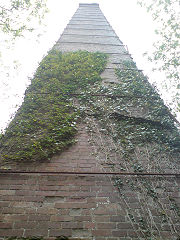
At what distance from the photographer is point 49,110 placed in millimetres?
4266

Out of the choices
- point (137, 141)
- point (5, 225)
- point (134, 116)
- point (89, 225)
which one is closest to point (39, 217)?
point (5, 225)

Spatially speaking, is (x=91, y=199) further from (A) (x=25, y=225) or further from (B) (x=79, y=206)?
(A) (x=25, y=225)

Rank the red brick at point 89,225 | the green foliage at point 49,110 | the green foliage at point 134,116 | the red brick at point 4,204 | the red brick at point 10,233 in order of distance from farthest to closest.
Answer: the green foliage at point 134,116, the green foliage at point 49,110, the red brick at point 4,204, the red brick at point 89,225, the red brick at point 10,233

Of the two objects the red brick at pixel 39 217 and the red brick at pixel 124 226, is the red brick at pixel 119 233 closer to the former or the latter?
the red brick at pixel 124 226

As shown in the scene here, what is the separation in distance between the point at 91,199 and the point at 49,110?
213 centimetres

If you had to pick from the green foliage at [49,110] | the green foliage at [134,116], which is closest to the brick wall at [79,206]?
the green foliage at [49,110]

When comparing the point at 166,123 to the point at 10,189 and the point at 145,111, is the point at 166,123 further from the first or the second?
the point at 10,189

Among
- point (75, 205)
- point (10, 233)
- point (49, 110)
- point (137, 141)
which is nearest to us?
point (10, 233)

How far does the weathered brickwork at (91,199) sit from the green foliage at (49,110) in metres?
0.25

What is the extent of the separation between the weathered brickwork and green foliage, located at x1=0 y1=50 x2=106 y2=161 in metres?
0.25

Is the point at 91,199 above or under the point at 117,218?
above

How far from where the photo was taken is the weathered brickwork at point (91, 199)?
248 cm

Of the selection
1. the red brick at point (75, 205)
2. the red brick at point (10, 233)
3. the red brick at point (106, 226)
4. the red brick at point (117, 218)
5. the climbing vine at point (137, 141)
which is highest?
the climbing vine at point (137, 141)

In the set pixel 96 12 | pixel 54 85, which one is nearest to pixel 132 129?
pixel 54 85
